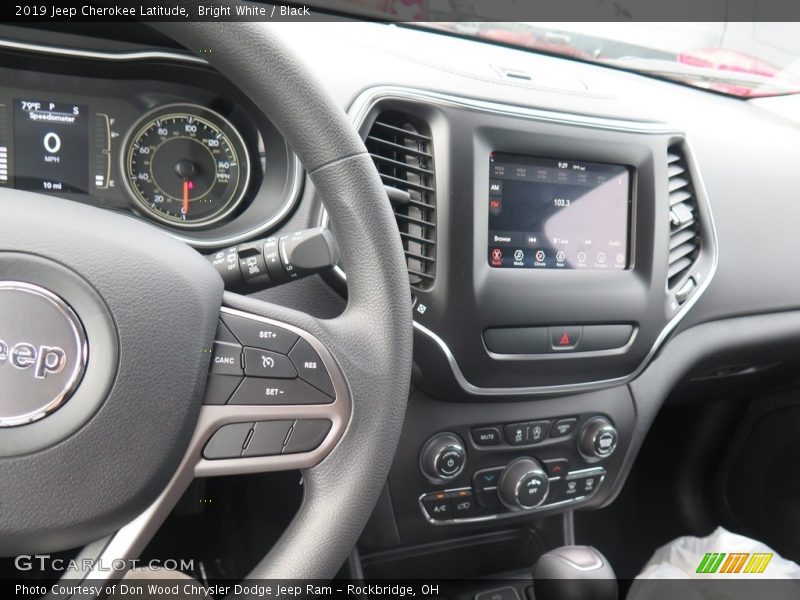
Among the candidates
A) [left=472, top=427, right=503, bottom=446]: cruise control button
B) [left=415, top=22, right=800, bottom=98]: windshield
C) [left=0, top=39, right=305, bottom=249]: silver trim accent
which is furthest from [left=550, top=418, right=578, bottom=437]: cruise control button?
[left=415, top=22, right=800, bottom=98]: windshield

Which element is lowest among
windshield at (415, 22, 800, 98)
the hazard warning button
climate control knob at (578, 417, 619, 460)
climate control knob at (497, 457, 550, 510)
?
climate control knob at (497, 457, 550, 510)

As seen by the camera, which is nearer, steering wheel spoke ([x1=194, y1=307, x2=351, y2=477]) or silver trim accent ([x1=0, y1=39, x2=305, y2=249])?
steering wheel spoke ([x1=194, y1=307, x2=351, y2=477])

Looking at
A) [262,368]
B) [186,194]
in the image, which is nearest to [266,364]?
[262,368]

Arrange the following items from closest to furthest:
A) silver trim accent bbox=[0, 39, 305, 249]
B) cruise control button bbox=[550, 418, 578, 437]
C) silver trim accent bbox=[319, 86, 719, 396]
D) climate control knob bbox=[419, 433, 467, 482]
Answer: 1. silver trim accent bbox=[0, 39, 305, 249]
2. silver trim accent bbox=[319, 86, 719, 396]
3. climate control knob bbox=[419, 433, 467, 482]
4. cruise control button bbox=[550, 418, 578, 437]

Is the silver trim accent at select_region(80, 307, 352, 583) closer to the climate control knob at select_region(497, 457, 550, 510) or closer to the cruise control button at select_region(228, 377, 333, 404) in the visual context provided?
the cruise control button at select_region(228, 377, 333, 404)

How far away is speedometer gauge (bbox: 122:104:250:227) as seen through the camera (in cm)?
101

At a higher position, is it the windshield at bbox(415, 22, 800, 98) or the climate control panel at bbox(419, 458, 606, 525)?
the windshield at bbox(415, 22, 800, 98)

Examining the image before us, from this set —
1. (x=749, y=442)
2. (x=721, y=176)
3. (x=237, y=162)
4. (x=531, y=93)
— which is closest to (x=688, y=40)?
(x=721, y=176)

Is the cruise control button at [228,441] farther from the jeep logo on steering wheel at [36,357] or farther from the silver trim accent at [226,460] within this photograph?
the jeep logo on steering wheel at [36,357]

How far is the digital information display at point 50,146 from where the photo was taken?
980 mm

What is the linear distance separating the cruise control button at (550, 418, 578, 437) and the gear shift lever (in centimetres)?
18

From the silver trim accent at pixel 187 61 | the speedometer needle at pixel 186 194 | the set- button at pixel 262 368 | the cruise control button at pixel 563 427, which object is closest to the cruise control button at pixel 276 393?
the set- button at pixel 262 368

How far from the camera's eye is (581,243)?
1201 millimetres

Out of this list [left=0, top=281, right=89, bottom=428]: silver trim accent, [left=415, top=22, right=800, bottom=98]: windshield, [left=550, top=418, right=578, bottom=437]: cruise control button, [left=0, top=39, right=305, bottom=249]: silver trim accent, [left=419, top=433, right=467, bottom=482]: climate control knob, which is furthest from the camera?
[left=415, top=22, right=800, bottom=98]: windshield
